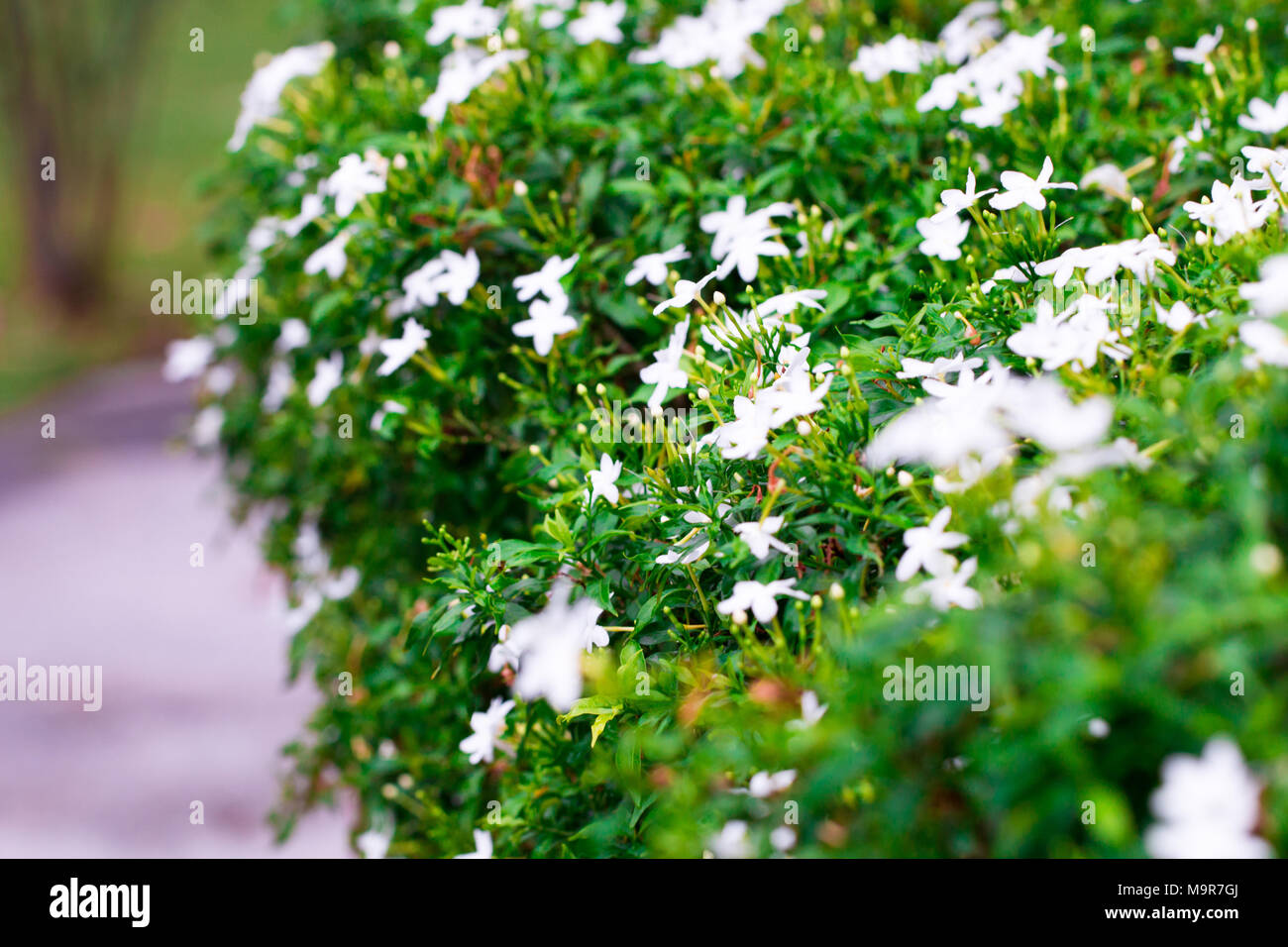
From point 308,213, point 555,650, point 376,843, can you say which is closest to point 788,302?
point 555,650

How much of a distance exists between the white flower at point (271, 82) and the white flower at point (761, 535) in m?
1.79

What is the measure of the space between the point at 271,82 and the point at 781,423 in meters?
1.76

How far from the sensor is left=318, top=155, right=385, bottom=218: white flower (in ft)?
5.98

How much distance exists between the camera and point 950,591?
40.6 inches

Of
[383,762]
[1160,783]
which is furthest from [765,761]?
[383,762]

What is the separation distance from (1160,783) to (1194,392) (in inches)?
14.3

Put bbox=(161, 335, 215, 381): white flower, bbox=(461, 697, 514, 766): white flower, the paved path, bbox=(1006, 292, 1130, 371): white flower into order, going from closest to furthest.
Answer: bbox=(1006, 292, 1130, 371): white flower
bbox=(461, 697, 514, 766): white flower
bbox=(161, 335, 215, 381): white flower
the paved path

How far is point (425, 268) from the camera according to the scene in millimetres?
1818

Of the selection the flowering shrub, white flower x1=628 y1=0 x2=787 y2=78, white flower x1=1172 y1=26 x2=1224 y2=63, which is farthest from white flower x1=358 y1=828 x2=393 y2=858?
white flower x1=1172 y1=26 x2=1224 y2=63

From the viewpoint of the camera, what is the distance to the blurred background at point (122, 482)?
3490mm

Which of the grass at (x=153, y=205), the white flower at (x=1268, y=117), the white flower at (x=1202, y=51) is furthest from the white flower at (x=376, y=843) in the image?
the grass at (x=153, y=205)

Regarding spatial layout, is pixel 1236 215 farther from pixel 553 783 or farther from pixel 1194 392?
pixel 553 783

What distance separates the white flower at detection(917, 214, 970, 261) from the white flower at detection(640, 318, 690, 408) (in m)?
0.39

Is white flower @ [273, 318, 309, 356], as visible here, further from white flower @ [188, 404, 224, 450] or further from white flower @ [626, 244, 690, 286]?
white flower @ [626, 244, 690, 286]
